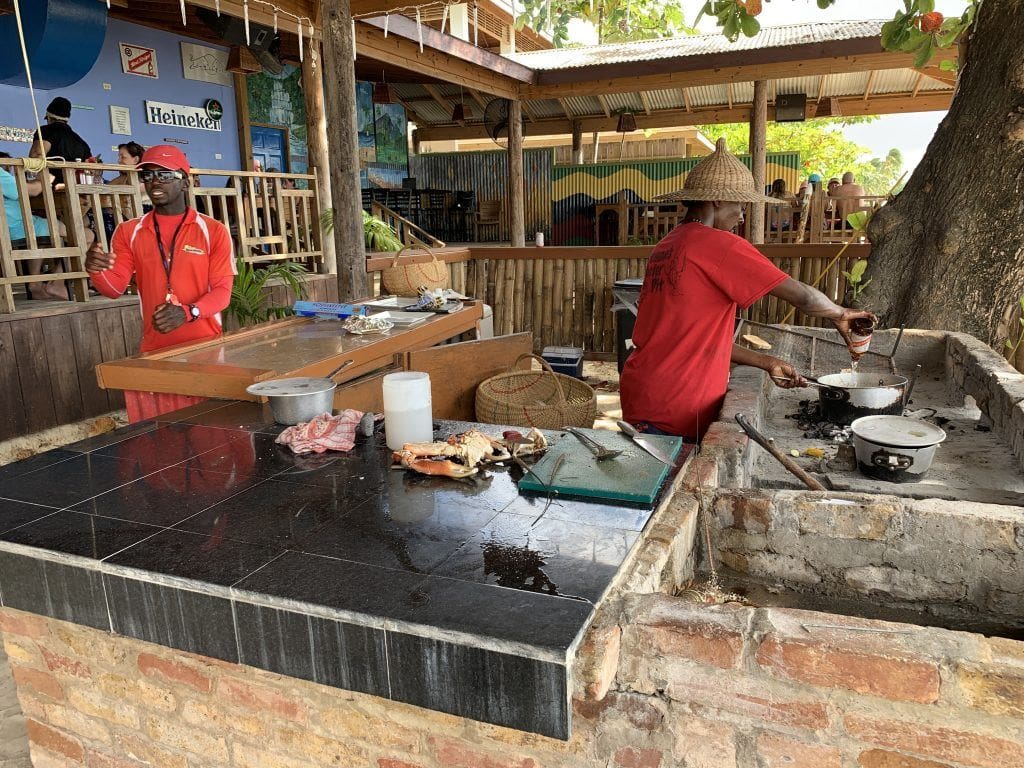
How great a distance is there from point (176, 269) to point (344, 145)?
8.39 feet

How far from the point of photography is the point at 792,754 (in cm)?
154

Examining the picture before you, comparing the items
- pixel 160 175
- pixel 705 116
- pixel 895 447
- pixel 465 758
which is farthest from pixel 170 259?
pixel 705 116

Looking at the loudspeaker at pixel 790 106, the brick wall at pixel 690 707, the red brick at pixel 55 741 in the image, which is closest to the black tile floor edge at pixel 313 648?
the brick wall at pixel 690 707

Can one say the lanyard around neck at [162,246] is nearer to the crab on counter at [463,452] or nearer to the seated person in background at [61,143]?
the crab on counter at [463,452]

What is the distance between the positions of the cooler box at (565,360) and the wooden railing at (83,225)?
280cm

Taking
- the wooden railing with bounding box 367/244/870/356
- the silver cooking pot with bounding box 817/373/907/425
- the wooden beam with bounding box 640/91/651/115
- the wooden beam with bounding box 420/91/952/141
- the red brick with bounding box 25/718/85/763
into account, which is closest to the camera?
the red brick with bounding box 25/718/85/763

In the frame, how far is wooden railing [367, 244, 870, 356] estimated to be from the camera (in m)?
9.46

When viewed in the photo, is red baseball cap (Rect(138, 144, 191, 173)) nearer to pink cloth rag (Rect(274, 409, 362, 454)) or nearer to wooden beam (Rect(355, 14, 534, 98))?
pink cloth rag (Rect(274, 409, 362, 454))

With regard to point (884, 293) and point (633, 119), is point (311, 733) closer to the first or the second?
point (884, 293)

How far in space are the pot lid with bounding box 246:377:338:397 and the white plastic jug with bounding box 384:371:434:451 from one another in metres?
0.42

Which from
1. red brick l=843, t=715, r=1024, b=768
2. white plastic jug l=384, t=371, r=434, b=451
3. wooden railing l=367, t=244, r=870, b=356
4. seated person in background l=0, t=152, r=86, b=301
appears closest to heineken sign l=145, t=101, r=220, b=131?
seated person in background l=0, t=152, r=86, b=301

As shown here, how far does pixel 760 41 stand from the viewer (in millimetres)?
10609

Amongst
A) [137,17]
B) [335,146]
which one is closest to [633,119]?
[137,17]

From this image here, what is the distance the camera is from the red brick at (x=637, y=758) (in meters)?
1.63
